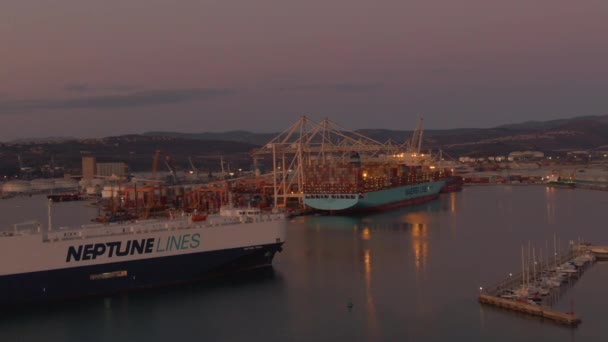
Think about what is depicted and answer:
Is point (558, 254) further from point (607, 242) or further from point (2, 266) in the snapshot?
point (2, 266)

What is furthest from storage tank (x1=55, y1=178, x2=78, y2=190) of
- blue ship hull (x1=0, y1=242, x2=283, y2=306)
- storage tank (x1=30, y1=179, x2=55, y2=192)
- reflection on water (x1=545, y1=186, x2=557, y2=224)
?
blue ship hull (x1=0, y1=242, x2=283, y2=306)

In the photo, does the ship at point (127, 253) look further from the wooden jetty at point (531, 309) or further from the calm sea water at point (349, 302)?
the wooden jetty at point (531, 309)

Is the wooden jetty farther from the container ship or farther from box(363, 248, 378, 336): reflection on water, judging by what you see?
the container ship

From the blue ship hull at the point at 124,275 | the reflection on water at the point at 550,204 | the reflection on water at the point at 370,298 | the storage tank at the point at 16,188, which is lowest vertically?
the reflection on water at the point at 370,298

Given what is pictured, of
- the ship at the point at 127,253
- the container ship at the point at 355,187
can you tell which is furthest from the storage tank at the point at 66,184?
the ship at the point at 127,253

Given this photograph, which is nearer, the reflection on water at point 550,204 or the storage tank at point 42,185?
the reflection on water at point 550,204

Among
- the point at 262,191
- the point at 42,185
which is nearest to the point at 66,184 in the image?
the point at 42,185
